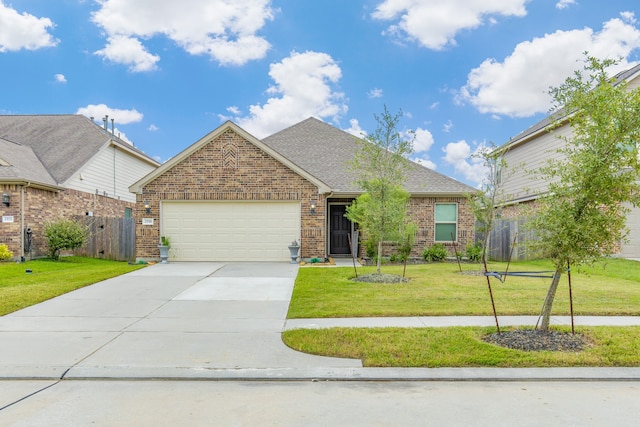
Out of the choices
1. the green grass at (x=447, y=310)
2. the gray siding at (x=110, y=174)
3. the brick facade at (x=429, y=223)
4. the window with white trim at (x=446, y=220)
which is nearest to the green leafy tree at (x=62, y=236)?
the gray siding at (x=110, y=174)

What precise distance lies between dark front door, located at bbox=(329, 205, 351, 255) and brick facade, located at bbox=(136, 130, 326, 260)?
7.62 ft

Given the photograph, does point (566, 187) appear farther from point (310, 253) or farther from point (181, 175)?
point (181, 175)

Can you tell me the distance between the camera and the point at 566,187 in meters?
5.85

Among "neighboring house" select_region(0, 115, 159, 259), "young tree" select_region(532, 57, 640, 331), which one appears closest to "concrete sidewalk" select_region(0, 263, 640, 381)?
"young tree" select_region(532, 57, 640, 331)

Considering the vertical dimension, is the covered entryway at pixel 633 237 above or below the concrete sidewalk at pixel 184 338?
above

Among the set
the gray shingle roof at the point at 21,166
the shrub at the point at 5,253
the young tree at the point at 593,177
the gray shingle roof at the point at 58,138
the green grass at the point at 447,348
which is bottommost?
the green grass at the point at 447,348

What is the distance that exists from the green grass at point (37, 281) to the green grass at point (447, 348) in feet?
19.0

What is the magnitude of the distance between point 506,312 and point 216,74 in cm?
1425

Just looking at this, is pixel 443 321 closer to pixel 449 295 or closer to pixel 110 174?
pixel 449 295

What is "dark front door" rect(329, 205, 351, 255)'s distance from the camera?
1866cm

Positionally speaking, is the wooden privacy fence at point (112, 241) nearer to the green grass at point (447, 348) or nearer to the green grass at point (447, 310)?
the green grass at point (447, 310)

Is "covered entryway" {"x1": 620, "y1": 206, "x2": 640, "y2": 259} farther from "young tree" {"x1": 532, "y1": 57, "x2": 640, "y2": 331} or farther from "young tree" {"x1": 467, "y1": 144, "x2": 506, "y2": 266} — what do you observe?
"young tree" {"x1": 532, "y1": 57, "x2": 640, "y2": 331}

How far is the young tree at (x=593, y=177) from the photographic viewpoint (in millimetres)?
→ 5602

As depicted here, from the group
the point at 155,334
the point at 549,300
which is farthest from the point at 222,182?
the point at 549,300
